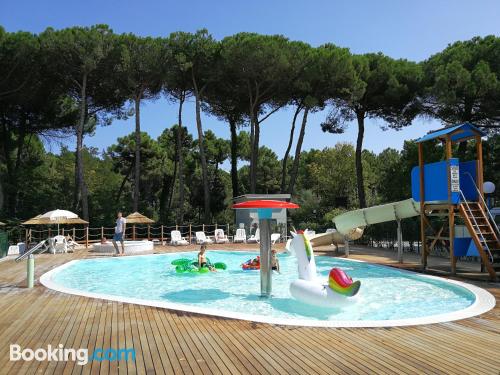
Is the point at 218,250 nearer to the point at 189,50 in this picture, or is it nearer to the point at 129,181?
the point at 189,50

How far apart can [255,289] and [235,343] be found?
17.3 feet

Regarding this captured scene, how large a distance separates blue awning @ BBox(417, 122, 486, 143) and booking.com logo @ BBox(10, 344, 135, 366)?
8947 millimetres

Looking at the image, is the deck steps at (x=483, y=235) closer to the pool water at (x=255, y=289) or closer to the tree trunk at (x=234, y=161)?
the pool water at (x=255, y=289)

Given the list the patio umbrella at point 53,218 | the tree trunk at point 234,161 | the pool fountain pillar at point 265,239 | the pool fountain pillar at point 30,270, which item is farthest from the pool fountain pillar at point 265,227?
the tree trunk at point 234,161

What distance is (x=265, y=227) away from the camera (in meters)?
7.66

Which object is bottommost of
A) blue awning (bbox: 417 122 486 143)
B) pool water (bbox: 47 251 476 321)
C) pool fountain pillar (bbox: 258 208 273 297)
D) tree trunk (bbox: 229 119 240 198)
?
pool water (bbox: 47 251 476 321)

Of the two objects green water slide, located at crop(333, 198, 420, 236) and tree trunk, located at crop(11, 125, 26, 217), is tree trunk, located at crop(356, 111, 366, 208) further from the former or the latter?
tree trunk, located at crop(11, 125, 26, 217)

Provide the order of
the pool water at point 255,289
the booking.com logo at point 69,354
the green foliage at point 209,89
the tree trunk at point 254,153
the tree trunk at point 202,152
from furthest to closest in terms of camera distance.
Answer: the tree trunk at point 254,153
the tree trunk at point 202,152
the green foliage at point 209,89
the pool water at point 255,289
the booking.com logo at point 69,354

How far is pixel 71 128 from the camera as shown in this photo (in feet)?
92.3

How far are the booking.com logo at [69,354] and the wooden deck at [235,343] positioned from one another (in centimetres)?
9

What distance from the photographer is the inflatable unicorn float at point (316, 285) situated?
20.7ft

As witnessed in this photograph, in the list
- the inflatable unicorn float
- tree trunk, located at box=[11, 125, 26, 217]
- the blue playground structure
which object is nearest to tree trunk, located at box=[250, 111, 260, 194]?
Answer: tree trunk, located at box=[11, 125, 26, 217]

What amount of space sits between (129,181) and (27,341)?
3458 cm

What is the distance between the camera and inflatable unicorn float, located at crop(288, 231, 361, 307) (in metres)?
6.32
